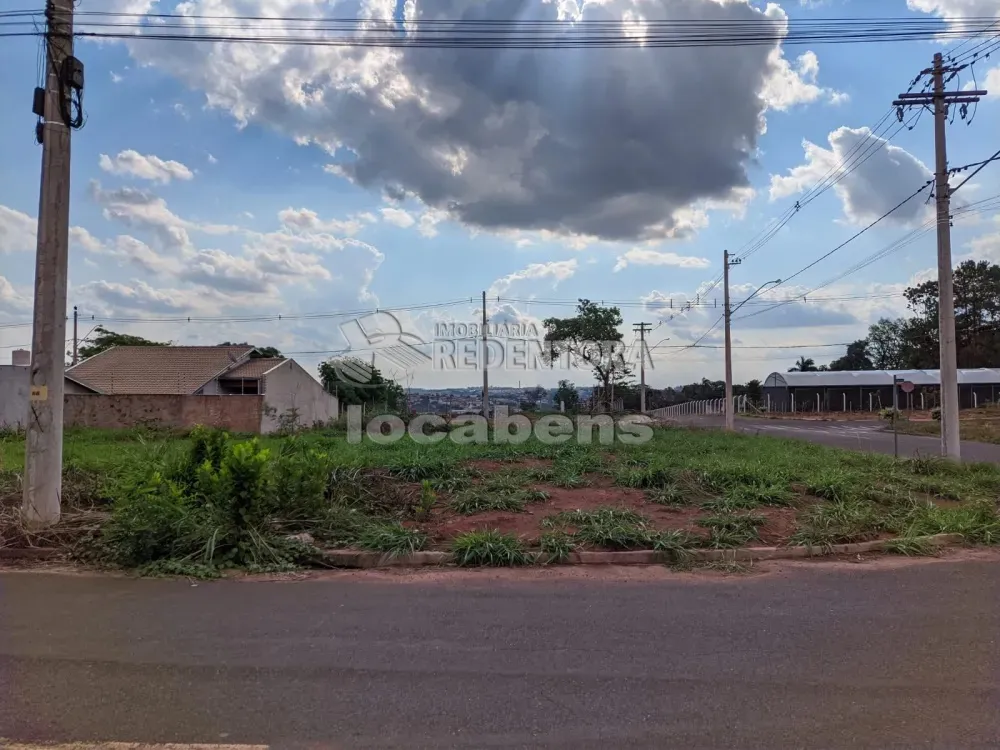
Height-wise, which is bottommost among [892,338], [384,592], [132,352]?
[384,592]

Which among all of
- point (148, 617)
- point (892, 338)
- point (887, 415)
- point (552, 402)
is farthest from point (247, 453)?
point (892, 338)

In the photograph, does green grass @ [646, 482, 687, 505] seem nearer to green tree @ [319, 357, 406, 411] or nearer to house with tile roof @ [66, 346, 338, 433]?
house with tile roof @ [66, 346, 338, 433]

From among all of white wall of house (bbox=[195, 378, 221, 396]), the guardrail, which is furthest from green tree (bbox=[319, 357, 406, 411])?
the guardrail

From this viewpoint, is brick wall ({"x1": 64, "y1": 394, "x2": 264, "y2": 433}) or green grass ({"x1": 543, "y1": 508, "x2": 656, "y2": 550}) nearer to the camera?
green grass ({"x1": 543, "y1": 508, "x2": 656, "y2": 550})

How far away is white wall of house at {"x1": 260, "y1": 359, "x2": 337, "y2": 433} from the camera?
1136 inches

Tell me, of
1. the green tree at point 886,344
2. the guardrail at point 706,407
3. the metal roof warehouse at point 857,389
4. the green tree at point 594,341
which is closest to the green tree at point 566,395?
the green tree at point 594,341

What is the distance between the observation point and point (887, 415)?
131 feet

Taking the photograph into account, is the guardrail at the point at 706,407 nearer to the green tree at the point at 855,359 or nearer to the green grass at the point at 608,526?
the green tree at the point at 855,359

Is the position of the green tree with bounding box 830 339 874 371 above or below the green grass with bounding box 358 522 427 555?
above

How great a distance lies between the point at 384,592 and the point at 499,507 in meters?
3.45

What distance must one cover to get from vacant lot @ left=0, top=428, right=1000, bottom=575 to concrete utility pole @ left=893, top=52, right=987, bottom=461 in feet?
8.03

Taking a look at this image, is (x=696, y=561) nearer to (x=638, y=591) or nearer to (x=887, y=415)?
(x=638, y=591)

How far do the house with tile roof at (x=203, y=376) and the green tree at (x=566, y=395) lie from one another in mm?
13802

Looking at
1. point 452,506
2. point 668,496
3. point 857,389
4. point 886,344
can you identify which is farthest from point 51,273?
point 886,344
